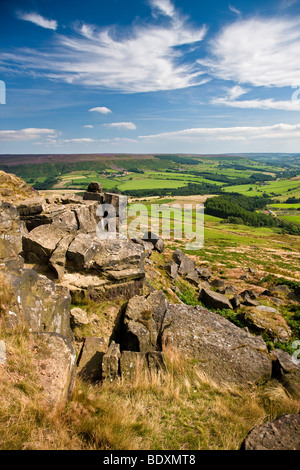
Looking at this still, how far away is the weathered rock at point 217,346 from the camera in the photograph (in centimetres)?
720

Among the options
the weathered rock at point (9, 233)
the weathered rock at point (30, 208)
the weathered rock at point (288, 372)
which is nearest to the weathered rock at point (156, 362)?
the weathered rock at point (288, 372)

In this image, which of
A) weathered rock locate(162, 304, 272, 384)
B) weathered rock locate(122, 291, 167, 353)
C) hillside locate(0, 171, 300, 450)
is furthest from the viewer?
weathered rock locate(122, 291, 167, 353)

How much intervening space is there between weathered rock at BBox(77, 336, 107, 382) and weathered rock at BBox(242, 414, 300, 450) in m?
3.78

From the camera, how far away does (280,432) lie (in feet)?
13.1

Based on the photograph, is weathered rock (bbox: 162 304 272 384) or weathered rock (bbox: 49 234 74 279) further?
weathered rock (bbox: 49 234 74 279)

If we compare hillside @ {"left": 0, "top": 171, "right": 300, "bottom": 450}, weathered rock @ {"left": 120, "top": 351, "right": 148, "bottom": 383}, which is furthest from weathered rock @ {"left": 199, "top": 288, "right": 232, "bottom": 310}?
weathered rock @ {"left": 120, "top": 351, "right": 148, "bottom": 383}

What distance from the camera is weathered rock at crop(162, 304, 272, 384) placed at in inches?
283

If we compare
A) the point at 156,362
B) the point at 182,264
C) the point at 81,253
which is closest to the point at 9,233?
the point at 81,253

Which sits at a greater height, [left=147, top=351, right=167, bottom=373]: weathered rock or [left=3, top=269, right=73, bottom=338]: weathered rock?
[left=3, top=269, right=73, bottom=338]: weathered rock

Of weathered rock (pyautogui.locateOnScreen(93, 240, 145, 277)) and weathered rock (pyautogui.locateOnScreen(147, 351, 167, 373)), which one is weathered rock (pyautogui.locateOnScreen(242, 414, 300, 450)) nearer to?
weathered rock (pyautogui.locateOnScreen(147, 351, 167, 373))

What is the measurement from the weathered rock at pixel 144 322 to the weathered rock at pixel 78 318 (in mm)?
1412

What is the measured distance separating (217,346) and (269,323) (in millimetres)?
6983

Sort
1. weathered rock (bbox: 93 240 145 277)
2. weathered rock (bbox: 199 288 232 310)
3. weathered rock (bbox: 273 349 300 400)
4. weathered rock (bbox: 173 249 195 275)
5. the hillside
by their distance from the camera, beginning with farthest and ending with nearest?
1. weathered rock (bbox: 173 249 195 275)
2. weathered rock (bbox: 199 288 232 310)
3. weathered rock (bbox: 93 240 145 277)
4. weathered rock (bbox: 273 349 300 400)
5. the hillside
